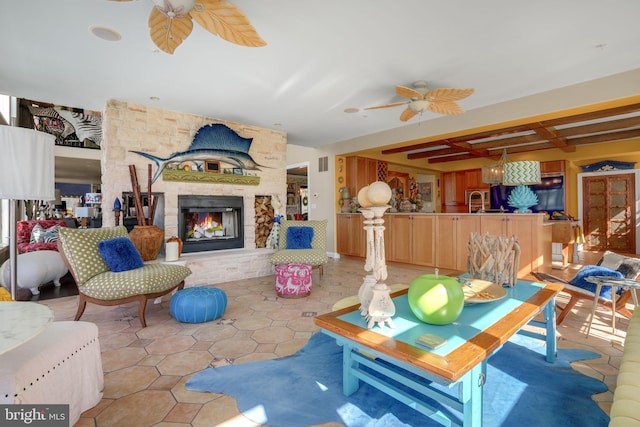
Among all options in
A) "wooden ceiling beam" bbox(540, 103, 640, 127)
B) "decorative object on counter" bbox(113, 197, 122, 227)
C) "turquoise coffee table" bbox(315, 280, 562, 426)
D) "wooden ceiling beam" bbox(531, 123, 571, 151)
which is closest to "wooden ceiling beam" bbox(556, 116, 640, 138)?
"wooden ceiling beam" bbox(531, 123, 571, 151)

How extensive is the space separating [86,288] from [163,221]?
1775 mm

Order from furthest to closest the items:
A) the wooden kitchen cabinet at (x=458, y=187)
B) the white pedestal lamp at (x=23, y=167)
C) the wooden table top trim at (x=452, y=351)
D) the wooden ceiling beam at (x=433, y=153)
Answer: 1. the wooden kitchen cabinet at (x=458, y=187)
2. the wooden ceiling beam at (x=433, y=153)
3. the white pedestal lamp at (x=23, y=167)
4. the wooden table top trim at (x=452, y=351)

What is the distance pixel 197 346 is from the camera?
2.31m

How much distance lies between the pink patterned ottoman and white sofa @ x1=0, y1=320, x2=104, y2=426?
2013 millimetres

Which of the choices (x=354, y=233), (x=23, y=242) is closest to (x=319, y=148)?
(x=354, y=233)

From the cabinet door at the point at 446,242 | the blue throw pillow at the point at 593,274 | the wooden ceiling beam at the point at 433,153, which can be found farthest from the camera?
the wooden ceiling beam at the point at 433,153

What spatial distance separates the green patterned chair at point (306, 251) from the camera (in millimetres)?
4031

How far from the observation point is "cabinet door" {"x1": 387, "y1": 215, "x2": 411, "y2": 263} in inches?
213

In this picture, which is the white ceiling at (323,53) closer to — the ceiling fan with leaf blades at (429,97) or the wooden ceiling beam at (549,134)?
the ceiling fan with leaf blades at (429,97)

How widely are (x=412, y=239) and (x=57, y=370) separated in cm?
489

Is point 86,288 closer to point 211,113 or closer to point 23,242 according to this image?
point 211,113

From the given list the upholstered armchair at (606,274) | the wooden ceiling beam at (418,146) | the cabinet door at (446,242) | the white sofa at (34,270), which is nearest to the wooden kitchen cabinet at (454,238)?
the cabinet door at (446,242)

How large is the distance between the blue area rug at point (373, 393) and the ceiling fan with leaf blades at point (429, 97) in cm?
234

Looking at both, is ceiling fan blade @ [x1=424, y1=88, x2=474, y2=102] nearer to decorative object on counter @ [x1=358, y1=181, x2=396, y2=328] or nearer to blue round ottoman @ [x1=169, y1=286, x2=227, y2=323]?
decorative object on counter @ [x1=358, y1=181, x2=396, y2=328]
